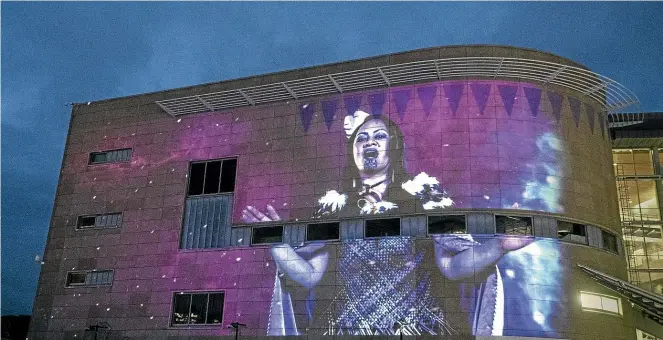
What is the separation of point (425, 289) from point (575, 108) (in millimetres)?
14262

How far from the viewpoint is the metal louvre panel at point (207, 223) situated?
37781 millimetres

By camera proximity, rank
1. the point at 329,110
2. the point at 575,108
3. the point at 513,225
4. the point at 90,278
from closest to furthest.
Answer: the point at 513,225 < the point at 575,108 < the point at 329,110 < the point at 90,278

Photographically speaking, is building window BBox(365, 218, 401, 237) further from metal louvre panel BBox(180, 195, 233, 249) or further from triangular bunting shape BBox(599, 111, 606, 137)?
triangular bunting shape BBox(599, 111, 606, 137)

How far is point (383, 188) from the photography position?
34.5 m

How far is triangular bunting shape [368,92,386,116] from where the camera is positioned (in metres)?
36.2

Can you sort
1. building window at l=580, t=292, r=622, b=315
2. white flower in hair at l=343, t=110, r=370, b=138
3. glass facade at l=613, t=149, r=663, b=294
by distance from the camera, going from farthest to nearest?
glass facade at l=613, t=149, r=663, b=294, white flower in hair at l=343, t=110, r=370, b=138, building window at l=580, t=292, r=622, b=315

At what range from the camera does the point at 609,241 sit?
116ft

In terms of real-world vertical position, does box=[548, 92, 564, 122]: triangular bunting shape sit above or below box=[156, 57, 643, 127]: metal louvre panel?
below

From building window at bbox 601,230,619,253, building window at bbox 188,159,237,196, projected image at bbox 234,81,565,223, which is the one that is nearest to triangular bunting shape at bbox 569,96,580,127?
projected image at bbox 234,81,565,223

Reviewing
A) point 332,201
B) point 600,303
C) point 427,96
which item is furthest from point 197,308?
point 600,303

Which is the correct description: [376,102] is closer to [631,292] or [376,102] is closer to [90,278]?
[631,292]

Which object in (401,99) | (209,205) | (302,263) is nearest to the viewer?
(302,263)

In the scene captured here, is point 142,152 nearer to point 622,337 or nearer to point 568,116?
point 568,116

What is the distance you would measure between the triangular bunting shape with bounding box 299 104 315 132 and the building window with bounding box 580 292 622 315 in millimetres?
18115
